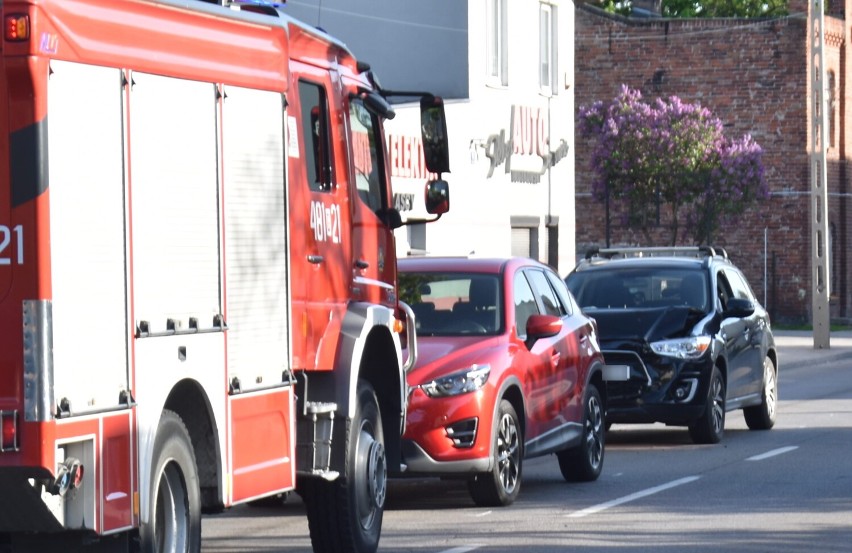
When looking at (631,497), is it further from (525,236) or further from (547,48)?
(547,48)

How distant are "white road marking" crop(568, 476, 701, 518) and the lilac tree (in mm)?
27519

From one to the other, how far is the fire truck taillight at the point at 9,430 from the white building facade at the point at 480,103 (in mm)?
20310

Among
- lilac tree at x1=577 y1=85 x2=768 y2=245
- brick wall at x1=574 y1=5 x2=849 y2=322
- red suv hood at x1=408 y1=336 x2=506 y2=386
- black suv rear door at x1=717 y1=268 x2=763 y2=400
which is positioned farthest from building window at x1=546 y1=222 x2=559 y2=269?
red suv hood at x1=408 y1=336 x2=506 y2=386

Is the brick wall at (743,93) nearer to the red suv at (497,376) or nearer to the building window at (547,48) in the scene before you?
the building window at (547,48)

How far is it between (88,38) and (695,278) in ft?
35.8

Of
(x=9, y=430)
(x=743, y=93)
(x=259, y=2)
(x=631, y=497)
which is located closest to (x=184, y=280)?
(x=9, y=430)

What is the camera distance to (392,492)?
1362 cm

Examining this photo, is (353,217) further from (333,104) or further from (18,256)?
(18,256)

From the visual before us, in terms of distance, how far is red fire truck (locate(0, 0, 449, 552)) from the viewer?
265 inches

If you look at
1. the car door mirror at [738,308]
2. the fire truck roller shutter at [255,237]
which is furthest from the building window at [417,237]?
the fire truck roller shutter at [255,237]

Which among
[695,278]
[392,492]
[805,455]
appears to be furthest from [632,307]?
[392,492]

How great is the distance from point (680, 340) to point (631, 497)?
12.7 ft

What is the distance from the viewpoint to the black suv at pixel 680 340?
16.2 m

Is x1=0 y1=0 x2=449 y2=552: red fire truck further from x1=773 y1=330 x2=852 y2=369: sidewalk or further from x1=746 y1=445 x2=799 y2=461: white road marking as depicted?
x1=773 y1=330 x2=852 y2=369: sidewalk
